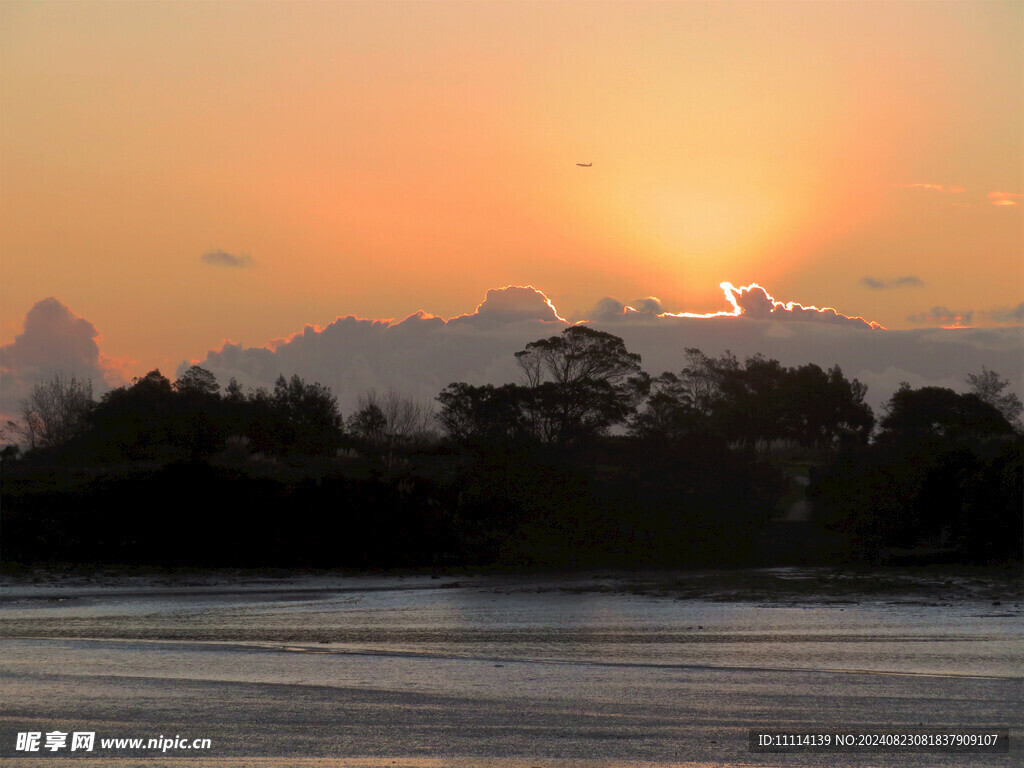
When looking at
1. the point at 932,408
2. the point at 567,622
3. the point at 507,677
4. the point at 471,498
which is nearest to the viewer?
the point at 507,677

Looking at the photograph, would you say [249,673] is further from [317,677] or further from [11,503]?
[11,503]

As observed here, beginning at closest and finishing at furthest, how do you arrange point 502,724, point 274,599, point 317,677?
point 502,724 < point 317,677 < point 274,599

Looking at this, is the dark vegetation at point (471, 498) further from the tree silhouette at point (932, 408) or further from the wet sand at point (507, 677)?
the tree silhouette at point (932, 408)

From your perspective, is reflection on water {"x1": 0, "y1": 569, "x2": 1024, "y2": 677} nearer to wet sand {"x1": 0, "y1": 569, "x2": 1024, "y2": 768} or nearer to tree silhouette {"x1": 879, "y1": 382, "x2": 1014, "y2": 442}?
wet sand {"x1": 0, "y1": 569, "x2": 1024, "y2": 768}

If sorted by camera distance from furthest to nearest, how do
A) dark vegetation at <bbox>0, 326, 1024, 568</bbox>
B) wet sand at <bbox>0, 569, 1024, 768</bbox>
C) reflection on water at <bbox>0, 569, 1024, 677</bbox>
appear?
dark vegetation at <bbox>0, 326, 1024, 568</bbox> → reflection on water at <bbox>0, 569, 1024, 677</bbox> → wet sand at <bbox>0, 569, 1024, 768</bbox>

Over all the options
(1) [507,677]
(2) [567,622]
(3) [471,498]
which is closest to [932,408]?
(3) [471,498]

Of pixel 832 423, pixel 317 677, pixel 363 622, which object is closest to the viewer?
pixel 317 677

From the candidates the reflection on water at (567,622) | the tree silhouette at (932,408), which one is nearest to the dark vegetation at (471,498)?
the reflection on water at (567,622)

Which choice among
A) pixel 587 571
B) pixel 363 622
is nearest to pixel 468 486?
pixel 587 571

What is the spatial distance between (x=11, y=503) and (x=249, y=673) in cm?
2494

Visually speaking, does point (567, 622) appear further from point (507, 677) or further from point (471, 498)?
point (471, 498)

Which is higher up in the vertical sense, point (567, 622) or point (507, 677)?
point (507, 677)

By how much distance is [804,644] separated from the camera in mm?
14547

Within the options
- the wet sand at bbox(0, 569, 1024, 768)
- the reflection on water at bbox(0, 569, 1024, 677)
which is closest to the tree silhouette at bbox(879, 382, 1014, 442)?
the reflection on water at bbox(0, 569, 1024, 677)
